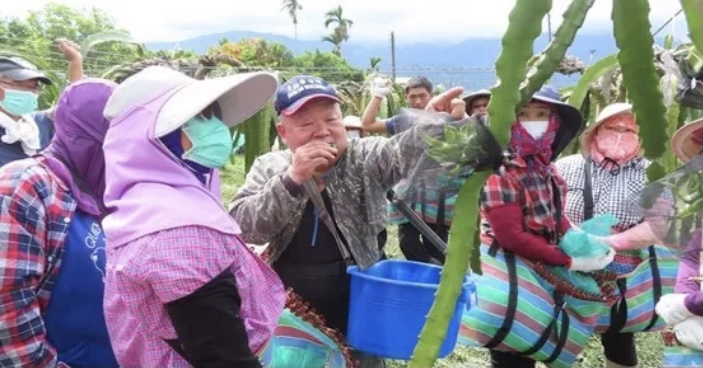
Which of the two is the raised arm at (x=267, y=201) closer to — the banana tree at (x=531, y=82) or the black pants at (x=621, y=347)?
the banana tree at (x=531, y=82)

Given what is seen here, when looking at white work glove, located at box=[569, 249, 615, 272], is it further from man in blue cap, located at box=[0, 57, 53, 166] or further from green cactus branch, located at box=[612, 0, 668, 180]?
man in blue cap, located at box=[0, 57, 53, 166]

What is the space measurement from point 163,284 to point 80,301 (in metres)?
0.37

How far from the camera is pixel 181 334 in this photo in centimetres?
149

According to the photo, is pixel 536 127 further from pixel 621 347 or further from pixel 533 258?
pixel 621 347

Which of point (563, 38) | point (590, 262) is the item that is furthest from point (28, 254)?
point (590, 262)

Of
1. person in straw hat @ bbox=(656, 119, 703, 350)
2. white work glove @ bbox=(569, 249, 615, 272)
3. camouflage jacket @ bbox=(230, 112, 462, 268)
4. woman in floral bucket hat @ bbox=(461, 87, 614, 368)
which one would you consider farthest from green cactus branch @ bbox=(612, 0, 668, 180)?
white work glove @ bbox=(569, 249, 615, 272)

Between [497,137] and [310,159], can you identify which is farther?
[310,159]

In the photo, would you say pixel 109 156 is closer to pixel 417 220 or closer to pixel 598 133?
pixel 417 220

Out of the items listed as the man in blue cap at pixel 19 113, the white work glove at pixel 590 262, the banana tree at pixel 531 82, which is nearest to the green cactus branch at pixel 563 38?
the banana tree at pixel 531 82

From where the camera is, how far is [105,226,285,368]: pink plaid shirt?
1.47 metres

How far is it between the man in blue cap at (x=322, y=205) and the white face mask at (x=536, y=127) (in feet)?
2.07

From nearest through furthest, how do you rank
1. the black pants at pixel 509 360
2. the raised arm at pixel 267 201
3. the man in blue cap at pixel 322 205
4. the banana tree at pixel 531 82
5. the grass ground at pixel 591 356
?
the banana tree at pixel 531 82 < the raised arm at pixel 267 201 < the man in blue cap at pixel 322 205 < the black pants at pixel 509 360 < the grass ground at pixel 591 356

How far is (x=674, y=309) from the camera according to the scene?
1977 mm

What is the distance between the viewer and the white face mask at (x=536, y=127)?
2537mm
